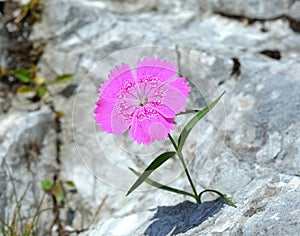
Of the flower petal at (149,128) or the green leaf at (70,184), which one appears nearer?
the flower petal at (149,128)

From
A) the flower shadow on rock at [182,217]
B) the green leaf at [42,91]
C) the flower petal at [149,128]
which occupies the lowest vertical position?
the flower shadow on rock at [182,217]

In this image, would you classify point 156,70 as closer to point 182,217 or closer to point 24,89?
point 182,217

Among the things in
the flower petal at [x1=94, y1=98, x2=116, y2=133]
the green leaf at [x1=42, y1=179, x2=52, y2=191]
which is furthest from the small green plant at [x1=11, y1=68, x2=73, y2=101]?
the flower petal at [x1=94, y1=98, x2=116, y2=133]

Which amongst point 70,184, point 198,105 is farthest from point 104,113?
point 70,184

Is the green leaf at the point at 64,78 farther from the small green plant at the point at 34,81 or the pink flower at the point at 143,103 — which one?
the pink flower at the point at 143,103

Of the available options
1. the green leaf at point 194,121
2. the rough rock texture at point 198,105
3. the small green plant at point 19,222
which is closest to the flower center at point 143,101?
the green leaf at point 194,121

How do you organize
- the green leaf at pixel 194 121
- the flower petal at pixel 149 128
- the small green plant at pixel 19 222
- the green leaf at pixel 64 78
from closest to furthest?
the flower petal at pixel 149 128 < the green leaf at pixel 194 121 < the small green plant at pixel 19 222 < the green leaf at pixel 64 78

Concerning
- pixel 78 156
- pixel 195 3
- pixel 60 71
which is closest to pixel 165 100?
pixel 78 156

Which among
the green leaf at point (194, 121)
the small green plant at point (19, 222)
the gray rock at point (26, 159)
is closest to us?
the green leaf at point (194, 121)
